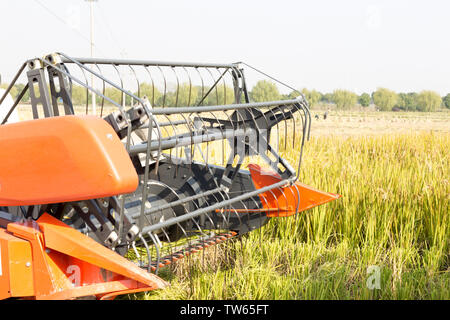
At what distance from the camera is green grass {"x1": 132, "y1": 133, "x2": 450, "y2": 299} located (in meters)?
3.49

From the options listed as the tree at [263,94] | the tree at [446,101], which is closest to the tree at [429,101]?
the tree at [446,101]

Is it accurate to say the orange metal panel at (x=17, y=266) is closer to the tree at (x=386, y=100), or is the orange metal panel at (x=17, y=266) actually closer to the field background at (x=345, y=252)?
the field background at (x=345, y=252)

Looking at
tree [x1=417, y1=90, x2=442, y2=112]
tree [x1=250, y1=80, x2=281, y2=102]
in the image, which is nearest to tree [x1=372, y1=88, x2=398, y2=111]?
tree [x1=417, y1=90, x2=442, y2=112]

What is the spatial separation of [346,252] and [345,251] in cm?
A: 2

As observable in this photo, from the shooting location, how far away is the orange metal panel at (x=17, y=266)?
2670 millimetres

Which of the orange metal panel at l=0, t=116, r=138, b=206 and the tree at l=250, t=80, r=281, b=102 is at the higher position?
the tree at l=250, t=80, r=281, b=102

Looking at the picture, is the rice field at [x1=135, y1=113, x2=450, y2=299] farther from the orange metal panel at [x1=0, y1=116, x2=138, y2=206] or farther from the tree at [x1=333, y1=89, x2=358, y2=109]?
the tree at [x1=333, y1=89, x2=358, y2=109]

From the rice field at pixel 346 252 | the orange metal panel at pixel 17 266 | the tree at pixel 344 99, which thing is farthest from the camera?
the tree at pixel 344 99

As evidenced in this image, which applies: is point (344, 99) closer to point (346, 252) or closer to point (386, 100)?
point (386, 100)

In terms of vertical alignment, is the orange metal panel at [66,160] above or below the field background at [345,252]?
above

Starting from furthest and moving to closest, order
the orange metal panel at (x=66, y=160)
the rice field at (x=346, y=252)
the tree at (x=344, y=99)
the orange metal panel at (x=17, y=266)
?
the tree at (x=344, y=99) < the rice field at (x=346, y=252) < the orange metal panel at (x=17, y=266) < the orange metal panel at (x=66, y=160)

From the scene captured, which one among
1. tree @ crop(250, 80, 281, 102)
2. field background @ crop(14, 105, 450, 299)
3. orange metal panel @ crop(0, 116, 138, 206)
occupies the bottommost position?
field background @ crop(14, 105, 450, 299)

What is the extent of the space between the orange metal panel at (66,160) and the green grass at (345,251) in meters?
1.25

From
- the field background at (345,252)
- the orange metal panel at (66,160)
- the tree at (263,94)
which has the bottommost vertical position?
the field background at (345,252)
